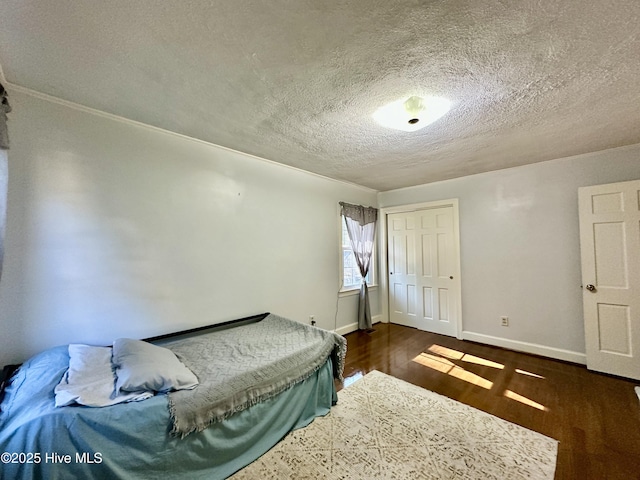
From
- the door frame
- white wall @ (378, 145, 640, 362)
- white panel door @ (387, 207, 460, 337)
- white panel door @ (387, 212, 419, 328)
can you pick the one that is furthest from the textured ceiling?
white panel door @ (387, 212, 419, 328)

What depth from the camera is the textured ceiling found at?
111cm

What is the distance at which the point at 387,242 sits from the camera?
4566 millimetres

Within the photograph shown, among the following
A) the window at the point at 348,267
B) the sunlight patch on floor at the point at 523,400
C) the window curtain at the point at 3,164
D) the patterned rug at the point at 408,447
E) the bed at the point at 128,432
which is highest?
the window curtain at the point at 3,164

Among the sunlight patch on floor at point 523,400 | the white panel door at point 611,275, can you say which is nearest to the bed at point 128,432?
the sunlight patch on floor at point 523,400

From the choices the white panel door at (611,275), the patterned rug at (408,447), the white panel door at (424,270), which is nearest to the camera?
the patterned rug at (408,447)

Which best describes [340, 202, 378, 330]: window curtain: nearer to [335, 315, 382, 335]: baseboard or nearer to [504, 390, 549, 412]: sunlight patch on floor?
[335, 315, 382, 335]: baseboard

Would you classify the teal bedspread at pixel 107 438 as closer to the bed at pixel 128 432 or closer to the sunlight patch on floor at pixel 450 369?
the bed at pixel 128 432

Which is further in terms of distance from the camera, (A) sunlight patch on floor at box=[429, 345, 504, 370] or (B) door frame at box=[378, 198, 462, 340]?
(B) door frame at box=[378, 198, 462, 340]

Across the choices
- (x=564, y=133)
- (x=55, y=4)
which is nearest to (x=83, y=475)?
(x=55, y=4)

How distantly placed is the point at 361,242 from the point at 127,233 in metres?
3.07

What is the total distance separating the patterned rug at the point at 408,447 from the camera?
59.4 inches

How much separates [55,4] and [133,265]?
62.9 inches

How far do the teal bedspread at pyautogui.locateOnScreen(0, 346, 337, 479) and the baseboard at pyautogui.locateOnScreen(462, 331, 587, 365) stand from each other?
10.1 feet

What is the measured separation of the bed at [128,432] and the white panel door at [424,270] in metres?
2.75
